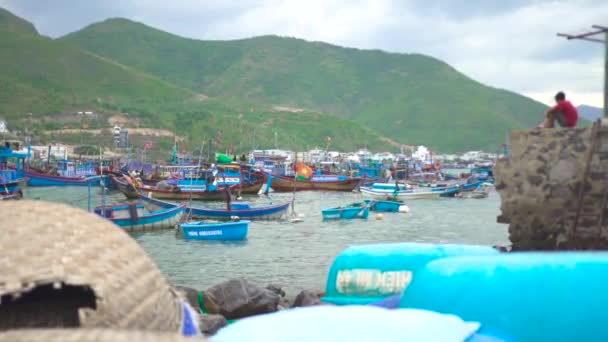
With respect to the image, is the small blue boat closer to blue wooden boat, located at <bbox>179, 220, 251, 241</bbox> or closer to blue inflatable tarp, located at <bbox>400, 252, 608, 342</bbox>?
blue wooden boat, located at <bbox>179, 220, 251, 241</bbox>

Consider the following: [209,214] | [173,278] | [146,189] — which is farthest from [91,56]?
[173,278]

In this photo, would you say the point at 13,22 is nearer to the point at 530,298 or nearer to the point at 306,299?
the point at 306,299

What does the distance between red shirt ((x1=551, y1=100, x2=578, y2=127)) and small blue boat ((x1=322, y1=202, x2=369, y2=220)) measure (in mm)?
27935

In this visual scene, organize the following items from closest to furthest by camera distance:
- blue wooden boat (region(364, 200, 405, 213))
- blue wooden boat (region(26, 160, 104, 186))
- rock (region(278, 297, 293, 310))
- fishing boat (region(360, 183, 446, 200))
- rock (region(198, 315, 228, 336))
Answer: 1. rock (region(198, 315, 228, 336))
2. rock (region(278, 297, 293, 310))
3. blue wooden boat (region(364, 200, 405, 213))
4. fishing boat (region(360, 183, 446, 200))
5. blue wooden boat (region(26, 160, 104, 186))

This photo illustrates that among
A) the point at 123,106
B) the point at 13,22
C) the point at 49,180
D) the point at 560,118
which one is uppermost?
the point at 13,22

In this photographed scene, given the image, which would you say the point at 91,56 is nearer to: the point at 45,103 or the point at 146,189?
the point at 45,103

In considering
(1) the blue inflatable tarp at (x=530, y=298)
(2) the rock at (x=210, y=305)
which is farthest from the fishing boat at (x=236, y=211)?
(1) the blue inflatable tarp at (x=530, y=298)

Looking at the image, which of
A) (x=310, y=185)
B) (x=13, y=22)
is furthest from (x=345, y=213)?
(x=13, y=22)

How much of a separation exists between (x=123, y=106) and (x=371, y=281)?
12706 cm

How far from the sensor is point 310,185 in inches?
2670

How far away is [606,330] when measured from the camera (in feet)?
20.1

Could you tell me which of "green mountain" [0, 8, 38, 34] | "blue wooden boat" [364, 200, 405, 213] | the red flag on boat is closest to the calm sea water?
"blue wooden boat" [364, 200, 405, 213]

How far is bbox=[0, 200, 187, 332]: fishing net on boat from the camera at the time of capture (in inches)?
97.2

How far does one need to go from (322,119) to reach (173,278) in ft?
461
